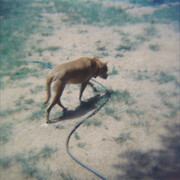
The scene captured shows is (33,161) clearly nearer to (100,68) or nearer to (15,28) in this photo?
(100,68)

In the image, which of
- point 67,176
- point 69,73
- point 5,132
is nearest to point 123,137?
point 67,176

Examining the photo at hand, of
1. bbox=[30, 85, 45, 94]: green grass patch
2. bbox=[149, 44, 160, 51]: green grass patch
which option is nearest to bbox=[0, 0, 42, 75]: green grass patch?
bbox=[30, 85, 45, 94]: green grass patch

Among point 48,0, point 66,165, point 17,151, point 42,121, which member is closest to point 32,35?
point 42,121

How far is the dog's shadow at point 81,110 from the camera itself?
4257mm

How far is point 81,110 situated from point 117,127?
1.16 meters

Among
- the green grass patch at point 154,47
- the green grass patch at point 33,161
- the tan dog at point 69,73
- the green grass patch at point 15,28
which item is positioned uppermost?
the green grass patch at point 15,28

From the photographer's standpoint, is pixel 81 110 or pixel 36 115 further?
pixel 81 110

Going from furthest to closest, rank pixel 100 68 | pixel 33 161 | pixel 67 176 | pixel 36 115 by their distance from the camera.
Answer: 1. pixel 100 68
2. pixel 36 115
3. pixel 33 161
4. pixel 67 176

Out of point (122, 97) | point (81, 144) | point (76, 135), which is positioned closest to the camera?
point (81, 144)

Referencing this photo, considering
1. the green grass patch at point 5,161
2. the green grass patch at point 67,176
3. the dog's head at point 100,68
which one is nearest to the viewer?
the green grass patch at point 67,176

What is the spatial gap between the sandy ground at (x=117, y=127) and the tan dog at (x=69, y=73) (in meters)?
0.68

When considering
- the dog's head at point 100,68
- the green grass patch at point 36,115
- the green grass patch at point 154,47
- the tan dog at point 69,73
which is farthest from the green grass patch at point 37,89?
the green grass patch at point 154,47

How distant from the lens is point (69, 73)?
12.4ft

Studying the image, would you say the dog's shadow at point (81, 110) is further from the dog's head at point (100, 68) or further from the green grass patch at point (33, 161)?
the green grass patch at point (33, 161)
